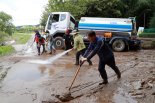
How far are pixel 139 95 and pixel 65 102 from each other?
6.49ft

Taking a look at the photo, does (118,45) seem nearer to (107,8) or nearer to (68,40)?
(68,40)

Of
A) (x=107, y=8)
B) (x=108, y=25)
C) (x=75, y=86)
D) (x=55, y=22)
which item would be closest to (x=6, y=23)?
(x=107, y=8)

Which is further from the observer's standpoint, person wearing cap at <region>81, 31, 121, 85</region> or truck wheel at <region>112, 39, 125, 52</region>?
truck wheel at <region>112, 39, 125, 52</region>

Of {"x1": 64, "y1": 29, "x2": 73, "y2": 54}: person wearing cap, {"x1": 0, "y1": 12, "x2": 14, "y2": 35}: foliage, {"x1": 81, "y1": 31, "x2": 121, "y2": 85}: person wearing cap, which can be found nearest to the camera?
{"x1": 81, "y1": 31, "x2": 121, "y2": 85}: person wearing cap

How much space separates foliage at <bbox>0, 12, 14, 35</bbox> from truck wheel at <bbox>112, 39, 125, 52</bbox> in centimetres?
8751

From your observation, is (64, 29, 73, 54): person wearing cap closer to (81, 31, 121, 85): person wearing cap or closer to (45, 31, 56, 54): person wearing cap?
(45, 31, 56, 54): person wearing cap

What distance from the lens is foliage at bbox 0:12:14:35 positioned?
107 meters

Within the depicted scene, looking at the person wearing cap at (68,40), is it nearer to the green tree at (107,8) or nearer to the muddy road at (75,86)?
the muddy road at (75,86)

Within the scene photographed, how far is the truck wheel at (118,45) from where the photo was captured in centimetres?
2167

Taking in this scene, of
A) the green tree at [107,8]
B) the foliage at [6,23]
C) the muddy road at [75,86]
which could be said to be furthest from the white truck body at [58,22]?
the foliage at [6,23]

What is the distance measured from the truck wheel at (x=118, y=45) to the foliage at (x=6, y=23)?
8751cm

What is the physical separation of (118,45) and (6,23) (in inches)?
3775

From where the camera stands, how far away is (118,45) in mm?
21812

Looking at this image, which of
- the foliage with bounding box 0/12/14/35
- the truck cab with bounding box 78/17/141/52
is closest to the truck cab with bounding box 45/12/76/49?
the truck cab with bounding box 78/17/141/52
